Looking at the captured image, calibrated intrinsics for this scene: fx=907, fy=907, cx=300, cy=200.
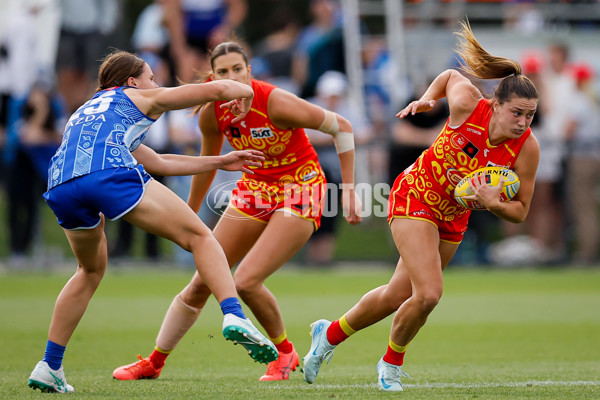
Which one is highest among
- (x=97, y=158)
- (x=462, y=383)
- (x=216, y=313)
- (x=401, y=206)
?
(x=97, y=158)

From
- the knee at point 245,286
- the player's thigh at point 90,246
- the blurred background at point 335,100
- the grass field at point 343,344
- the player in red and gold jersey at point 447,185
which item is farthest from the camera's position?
the blurred background at point 335,100

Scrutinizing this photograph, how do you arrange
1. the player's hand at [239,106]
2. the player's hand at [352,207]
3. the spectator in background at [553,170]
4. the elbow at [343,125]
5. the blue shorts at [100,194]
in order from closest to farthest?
the blue shorts at [100,194]
the player's hand at [239,106]
the player's hand at [352,207]
the elbow at [343,125]
the spectator in background at [553,170]

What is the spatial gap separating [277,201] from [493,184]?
1646mm

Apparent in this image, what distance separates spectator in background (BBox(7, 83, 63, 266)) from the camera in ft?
46.3

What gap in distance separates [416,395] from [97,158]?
230 cm

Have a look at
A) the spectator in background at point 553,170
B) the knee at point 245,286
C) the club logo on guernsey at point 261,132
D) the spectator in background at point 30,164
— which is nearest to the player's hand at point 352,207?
the club logo on guernsey at point 261,132

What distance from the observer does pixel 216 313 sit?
1028cm

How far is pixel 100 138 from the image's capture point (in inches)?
204

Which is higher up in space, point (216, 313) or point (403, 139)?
point (403, 139)

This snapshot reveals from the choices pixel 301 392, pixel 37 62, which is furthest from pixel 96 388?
pixel 37 62

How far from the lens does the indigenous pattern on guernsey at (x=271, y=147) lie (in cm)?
639

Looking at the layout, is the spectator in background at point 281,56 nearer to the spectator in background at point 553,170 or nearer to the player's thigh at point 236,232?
the spectator in background at point 553,170

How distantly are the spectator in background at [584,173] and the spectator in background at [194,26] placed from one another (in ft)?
19.3

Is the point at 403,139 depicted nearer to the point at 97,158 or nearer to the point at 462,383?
the point at 462,383
